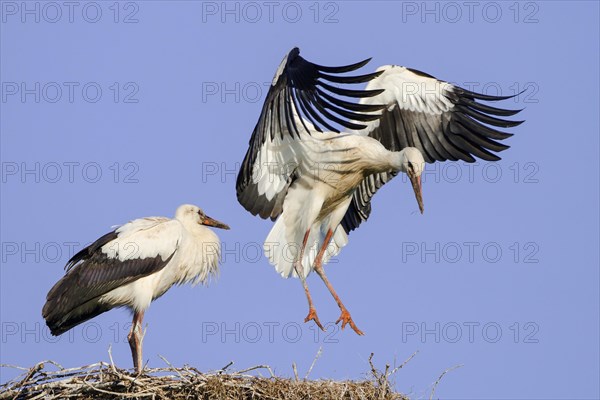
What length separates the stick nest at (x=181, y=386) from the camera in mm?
9398

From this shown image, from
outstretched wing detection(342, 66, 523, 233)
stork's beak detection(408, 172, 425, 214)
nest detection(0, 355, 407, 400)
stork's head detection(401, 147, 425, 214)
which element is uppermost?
outstretched wing detection(342, 66, 523, 233)

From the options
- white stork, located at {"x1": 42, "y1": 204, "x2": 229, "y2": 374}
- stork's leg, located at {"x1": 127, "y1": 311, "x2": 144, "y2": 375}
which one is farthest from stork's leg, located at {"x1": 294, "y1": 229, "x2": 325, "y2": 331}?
stork's leg, located at {"x1": 127, "y1": 311, "x2": 144, "y2": 375}

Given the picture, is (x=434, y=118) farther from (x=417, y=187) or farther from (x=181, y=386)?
(x=181, y=386)

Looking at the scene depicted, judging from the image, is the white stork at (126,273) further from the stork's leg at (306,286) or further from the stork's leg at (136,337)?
the stork's leg at (306,286)

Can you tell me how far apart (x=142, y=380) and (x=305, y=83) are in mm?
2710

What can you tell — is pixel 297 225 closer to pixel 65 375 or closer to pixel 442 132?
pixel 442 132

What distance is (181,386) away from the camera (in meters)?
9.45

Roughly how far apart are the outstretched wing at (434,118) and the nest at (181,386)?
3084 millimetres

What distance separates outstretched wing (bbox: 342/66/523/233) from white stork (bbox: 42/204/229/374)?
209 cm

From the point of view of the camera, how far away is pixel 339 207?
12039 mm

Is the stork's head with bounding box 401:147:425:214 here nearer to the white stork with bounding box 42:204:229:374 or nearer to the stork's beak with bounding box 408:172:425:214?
the stork's beak with bounding box 408:172:425:214

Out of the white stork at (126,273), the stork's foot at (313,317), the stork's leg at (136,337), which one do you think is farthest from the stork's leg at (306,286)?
the stork's leg at (136,337)

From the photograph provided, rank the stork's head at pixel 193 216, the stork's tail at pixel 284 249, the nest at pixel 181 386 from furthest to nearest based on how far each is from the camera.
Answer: the stork's head at pixel 193 216 → the stork's tail at pixel 284 249 → the nest at pixel 181 386

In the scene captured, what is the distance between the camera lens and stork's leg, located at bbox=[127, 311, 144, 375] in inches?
457
